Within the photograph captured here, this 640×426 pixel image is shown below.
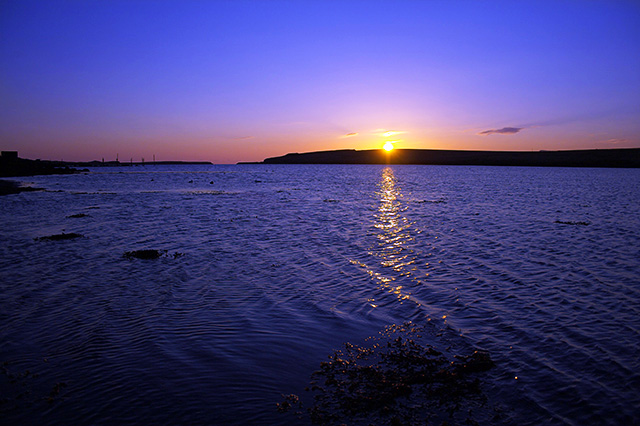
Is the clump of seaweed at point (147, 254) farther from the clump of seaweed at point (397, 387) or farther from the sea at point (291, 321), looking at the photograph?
the clump of seaweed at point (397, 387)

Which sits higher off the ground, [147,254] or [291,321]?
[147,254]

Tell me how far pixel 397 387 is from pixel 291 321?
14.2 ft

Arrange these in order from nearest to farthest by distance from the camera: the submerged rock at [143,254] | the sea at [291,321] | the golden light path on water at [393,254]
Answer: the sea at [291,321] → the golden light path on water at [393,254] → the submerged rock at [143,254]

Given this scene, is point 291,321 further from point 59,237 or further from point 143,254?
point 59,237

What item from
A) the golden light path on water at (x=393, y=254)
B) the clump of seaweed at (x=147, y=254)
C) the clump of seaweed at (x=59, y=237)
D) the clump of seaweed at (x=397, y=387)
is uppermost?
the clump of seaweed at (x=59, y=237)

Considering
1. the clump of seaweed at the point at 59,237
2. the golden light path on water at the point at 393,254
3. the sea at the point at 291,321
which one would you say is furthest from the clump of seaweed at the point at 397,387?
the clump of seaweed at the point at 59,237

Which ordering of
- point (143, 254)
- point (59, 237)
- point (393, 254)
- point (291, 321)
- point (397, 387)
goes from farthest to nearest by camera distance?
point (59, 237) → point (393, 254) → point (143, 254) → point (291, 321) → point (397, 387)

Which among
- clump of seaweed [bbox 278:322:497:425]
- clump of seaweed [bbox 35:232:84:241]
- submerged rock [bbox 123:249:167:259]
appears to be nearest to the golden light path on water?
clump of seaweed [bbox 278:322:497:425]

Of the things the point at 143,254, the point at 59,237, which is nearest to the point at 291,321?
the point at 143,254

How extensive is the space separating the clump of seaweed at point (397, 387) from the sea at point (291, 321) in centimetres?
8

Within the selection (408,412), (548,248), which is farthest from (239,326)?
(548,248)

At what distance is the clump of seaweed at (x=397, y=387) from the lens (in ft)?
22.5

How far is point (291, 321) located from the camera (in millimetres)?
11281

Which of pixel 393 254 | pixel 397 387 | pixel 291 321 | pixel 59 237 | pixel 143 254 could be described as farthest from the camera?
pixel 59 237
